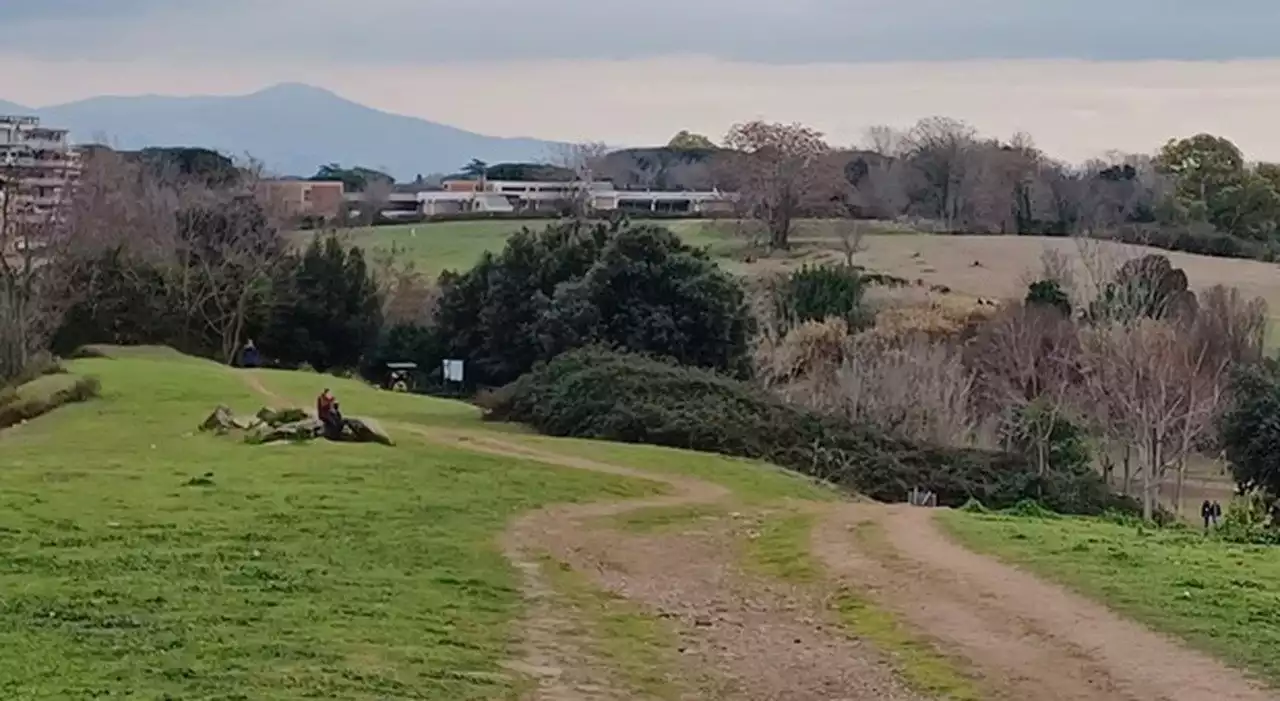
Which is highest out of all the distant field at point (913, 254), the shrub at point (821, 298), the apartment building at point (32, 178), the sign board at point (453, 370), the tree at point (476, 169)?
the tree at point (476, 169)

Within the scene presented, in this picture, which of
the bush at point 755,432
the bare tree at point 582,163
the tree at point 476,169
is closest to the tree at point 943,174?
the bare tree at point 582,163

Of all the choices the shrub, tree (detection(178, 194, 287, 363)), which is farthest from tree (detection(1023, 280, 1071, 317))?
tree (detection(178, 194, 287, 363))

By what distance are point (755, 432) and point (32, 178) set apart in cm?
4014

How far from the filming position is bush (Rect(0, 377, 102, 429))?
36406mm

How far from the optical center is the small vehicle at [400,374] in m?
54.3

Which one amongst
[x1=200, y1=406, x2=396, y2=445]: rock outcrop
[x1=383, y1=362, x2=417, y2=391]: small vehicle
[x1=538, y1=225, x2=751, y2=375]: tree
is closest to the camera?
[x1=200, y1=406, x2=396, y2=445]: rock outcrop

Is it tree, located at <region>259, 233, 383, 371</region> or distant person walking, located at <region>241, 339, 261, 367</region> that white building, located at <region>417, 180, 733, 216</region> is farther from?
distant person walking, located at <region>241, 339, 261, 367</region>

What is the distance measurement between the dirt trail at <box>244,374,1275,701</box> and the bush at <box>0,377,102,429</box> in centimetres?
1826

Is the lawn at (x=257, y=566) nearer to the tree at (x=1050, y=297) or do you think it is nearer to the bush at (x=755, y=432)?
the bush at (x=755, y=432)

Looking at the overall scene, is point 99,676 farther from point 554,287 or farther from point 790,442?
point 554,287

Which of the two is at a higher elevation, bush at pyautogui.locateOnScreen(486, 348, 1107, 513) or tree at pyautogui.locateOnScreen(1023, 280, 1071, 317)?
tree at pyautogui.locateOnScreen(1023, 280, 1071, 317)

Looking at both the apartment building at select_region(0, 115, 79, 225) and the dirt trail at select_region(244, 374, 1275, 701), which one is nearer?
the dirt trail at select_region(244, 374, 1275, 701)

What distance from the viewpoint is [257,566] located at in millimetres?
15812

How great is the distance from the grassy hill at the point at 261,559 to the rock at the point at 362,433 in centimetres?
40
